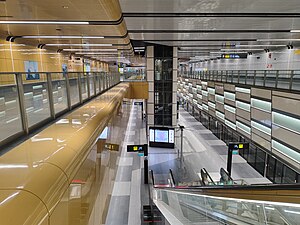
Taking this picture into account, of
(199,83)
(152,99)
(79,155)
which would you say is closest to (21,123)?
(79,155)

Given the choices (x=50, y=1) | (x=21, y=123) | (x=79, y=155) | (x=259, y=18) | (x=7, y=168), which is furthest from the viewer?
(x=259, y=18)

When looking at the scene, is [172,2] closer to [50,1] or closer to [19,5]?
[50,1]

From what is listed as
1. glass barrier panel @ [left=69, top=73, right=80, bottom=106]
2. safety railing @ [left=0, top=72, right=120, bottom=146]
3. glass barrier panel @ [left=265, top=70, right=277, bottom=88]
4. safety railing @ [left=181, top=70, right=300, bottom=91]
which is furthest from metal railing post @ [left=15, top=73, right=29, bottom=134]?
glass barrier panel @ [left=265, top=70, right=277, bottom=88]

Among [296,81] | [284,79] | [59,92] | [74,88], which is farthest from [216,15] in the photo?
[59,92]

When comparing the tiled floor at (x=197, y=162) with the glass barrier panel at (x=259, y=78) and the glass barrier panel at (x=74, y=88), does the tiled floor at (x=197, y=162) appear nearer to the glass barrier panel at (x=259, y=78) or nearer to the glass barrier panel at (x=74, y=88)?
the glass barrier panel at (x=259, y=78)

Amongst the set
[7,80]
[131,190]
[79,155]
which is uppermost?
[7,80]

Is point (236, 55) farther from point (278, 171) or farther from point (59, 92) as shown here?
point (59, 92)

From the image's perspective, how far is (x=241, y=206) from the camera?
376 cm

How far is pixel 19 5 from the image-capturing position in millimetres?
6250

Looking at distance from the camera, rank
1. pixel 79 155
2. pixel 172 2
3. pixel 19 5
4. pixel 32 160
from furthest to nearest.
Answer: pixel 172 2 < pixel 19 5 < pixel 79 155 < pixel 32 160

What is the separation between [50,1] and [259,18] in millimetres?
8240

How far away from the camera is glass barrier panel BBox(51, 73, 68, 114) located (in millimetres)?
4512

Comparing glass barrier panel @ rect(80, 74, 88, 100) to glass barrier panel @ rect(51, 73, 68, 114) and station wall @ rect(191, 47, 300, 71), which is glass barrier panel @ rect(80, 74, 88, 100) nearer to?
glass barrier panel @ rect(51, 73, 68, 114)

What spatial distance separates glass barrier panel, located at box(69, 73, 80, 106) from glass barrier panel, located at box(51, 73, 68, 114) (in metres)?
0.49
